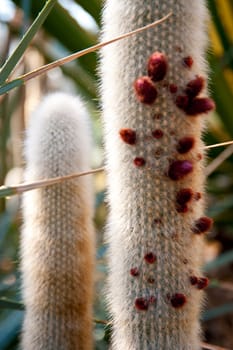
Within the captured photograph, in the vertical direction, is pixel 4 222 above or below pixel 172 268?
above

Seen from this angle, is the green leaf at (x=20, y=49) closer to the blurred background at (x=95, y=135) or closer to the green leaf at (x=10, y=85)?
the green leaf at (x=10, y=85)

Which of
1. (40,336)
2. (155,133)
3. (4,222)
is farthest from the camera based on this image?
(4,222)

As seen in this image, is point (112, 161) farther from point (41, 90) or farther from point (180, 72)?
point (41, 90)

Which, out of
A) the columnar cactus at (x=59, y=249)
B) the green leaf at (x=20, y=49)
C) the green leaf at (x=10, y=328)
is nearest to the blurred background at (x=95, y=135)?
the green leaf at (x=10, y=328)

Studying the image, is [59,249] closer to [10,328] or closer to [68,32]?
[10,328]

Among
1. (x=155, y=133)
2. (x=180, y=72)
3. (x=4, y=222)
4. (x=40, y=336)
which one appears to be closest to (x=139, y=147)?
(x=155, y=133)

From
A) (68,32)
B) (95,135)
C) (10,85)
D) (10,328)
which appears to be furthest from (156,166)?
(68,32)

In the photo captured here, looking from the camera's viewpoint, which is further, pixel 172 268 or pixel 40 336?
pixel 40 336
